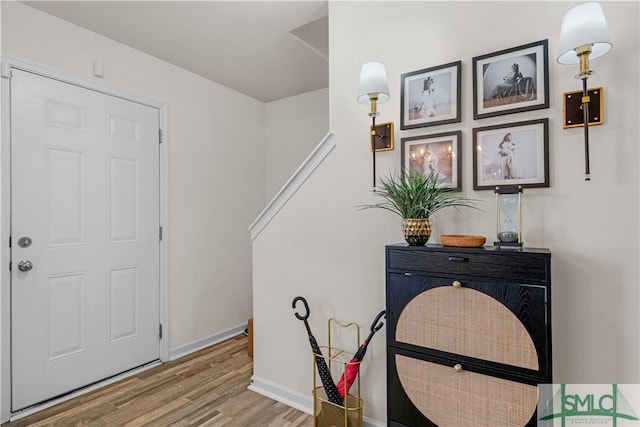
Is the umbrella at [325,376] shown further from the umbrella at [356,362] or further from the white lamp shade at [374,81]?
the white lamp shade at [374,81]

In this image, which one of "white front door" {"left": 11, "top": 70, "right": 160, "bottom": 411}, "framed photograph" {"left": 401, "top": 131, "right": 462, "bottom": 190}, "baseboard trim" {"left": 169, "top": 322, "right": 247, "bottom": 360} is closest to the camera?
"framed photograph" {"left": 401, "top": 131, "right": 462, "bottom": 190}

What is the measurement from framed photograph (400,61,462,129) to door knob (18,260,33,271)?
2377 millimetres

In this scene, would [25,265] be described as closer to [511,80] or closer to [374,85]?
[374,85]

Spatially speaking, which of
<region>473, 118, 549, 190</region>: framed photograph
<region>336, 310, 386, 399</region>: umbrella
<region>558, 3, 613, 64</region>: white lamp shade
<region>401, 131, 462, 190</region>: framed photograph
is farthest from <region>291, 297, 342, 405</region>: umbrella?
<region>558, 3, 613, 64</region>: white lamp shade

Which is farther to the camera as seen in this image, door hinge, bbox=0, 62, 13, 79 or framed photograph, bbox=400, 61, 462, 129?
door hinge, bbox=0, 62, 13, 79

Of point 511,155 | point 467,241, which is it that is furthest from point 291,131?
point 467,241

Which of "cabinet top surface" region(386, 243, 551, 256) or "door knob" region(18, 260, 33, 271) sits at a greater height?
"cabinet top surface" region(386, 243, 551, 256)

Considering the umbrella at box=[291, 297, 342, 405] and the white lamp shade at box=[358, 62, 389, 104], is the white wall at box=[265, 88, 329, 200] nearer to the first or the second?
the white lamp shade at box=[358, 62, 389, 104]

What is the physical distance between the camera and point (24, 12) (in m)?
2.17

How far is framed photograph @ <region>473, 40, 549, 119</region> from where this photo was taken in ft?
4.90

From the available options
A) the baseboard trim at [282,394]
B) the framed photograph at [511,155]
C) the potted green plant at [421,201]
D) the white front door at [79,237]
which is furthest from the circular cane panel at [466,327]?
the white front door at [79,237]

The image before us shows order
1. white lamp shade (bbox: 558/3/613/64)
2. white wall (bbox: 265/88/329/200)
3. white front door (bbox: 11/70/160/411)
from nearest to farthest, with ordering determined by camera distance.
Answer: white lamp shade (bbox: 558/3/613/64)
white front door (bbox: 11/70/160/411)
white wall (bbox: 265/88/329/200)

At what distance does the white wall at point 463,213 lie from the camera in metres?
1.36

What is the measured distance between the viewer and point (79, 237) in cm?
242
